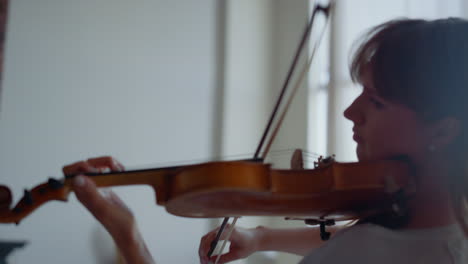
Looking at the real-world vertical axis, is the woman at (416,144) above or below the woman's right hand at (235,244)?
above

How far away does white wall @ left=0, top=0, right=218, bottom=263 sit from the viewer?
66.5 inches

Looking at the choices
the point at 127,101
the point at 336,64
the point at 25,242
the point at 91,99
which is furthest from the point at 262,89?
the point at 25,242

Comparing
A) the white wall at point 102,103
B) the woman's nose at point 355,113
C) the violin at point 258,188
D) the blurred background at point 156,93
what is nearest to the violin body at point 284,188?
the violin at point 258,188

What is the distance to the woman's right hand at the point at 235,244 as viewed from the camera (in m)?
0.93

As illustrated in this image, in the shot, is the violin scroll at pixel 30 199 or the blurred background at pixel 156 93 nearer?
the violin scroll at pixel 30 199

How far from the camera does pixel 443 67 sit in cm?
73

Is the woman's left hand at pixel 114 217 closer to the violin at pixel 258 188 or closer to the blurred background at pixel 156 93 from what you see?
the violin at pixel 258 188

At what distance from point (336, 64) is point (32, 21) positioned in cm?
114

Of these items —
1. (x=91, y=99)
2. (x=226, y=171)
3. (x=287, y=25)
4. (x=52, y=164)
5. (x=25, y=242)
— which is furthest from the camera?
(x=287, y=25)

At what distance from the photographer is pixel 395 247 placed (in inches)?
26.7

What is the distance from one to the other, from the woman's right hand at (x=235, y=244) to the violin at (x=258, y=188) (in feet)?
0.46

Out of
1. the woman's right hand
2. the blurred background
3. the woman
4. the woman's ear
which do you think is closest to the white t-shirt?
the woman

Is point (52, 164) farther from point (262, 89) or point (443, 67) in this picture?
point (443, 67)

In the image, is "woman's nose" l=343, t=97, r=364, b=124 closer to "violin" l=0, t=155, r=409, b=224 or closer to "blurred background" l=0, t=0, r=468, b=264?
"violin" l=0, t=155, r=409, b=224
